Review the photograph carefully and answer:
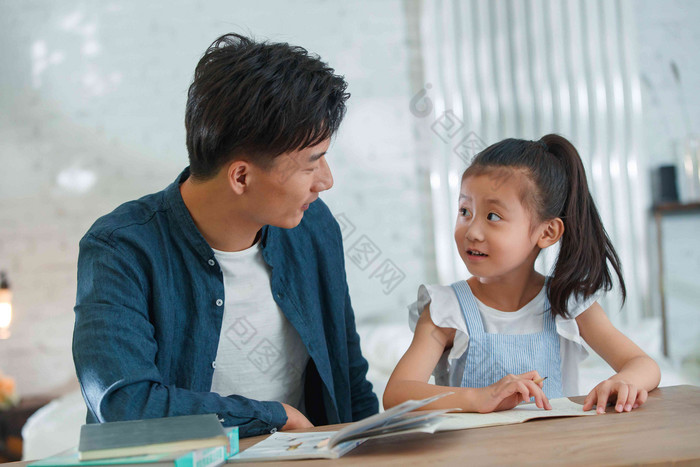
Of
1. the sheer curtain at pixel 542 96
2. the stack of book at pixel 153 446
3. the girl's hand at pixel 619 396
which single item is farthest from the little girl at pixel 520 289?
the sheer curtain at pixel 542 96

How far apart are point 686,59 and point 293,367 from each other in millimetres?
2322

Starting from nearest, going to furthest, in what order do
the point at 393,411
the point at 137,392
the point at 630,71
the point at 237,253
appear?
the point at 393,411
the point at 137,392
the point at 237,253
the point at 630,71

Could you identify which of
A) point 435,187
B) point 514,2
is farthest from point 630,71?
point 435,187

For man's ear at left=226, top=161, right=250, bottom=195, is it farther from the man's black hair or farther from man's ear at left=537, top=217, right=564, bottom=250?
man's ear at left=537, top=217, right=564, bottom=250

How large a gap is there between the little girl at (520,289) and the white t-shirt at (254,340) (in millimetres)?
245

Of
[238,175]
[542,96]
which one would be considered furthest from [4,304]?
[542,96]

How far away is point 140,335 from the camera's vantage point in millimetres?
995

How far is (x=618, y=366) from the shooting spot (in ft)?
3.62

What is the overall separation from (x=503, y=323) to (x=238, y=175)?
544 mm

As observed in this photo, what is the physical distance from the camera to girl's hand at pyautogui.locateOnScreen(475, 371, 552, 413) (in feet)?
2.90

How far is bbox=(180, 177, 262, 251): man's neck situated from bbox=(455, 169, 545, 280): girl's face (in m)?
0.38

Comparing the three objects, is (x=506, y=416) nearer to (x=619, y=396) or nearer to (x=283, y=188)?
(x=619, y=396)

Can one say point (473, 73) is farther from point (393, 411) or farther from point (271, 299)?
point (393, 411)

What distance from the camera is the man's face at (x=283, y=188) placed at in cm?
112
